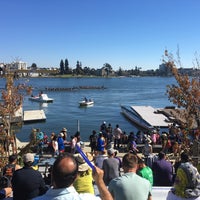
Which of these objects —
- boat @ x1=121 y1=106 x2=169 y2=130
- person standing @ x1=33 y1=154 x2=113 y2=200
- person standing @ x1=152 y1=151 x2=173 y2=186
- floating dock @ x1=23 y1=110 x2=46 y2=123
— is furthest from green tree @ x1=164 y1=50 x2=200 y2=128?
floating dock @ x1=23 y1=110 x2=46 y2=123

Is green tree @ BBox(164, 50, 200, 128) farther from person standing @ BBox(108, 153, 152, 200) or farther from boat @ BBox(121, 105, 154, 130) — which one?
boat @ BBox(121, 105, 154, 130)

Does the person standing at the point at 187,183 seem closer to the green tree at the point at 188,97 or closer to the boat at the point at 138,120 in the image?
the green tree at the point at 188,97

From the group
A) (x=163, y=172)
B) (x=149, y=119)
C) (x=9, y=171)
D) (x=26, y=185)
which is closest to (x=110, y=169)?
(x=163, y=172)

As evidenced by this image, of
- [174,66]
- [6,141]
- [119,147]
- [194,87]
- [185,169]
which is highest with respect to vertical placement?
[174,66]

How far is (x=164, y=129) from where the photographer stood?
32.2m

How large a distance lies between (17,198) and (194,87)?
8.10 meters

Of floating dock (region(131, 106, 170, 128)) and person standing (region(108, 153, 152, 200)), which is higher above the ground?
person standing (region(108, 153, 152, 200))

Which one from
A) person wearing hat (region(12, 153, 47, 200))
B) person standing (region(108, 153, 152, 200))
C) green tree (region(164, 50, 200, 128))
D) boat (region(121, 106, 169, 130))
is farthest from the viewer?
boat (region(121, 106, 169, 130))

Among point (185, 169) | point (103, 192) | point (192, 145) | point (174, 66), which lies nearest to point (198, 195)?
point (185, 169)

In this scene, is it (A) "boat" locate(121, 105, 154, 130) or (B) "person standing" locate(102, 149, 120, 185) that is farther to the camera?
(A) "boat" locate(121, 105, 154, 130)

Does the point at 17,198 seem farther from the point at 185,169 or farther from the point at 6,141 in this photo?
the point at 6,141

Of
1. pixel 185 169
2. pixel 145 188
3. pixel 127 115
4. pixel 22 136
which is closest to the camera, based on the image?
pixel 145 188

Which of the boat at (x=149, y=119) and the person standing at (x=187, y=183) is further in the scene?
the boat at (x=149, y=119)

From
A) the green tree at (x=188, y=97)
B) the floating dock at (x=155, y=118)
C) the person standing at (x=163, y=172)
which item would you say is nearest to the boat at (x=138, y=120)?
the floating dock at (x=155, y=118)
